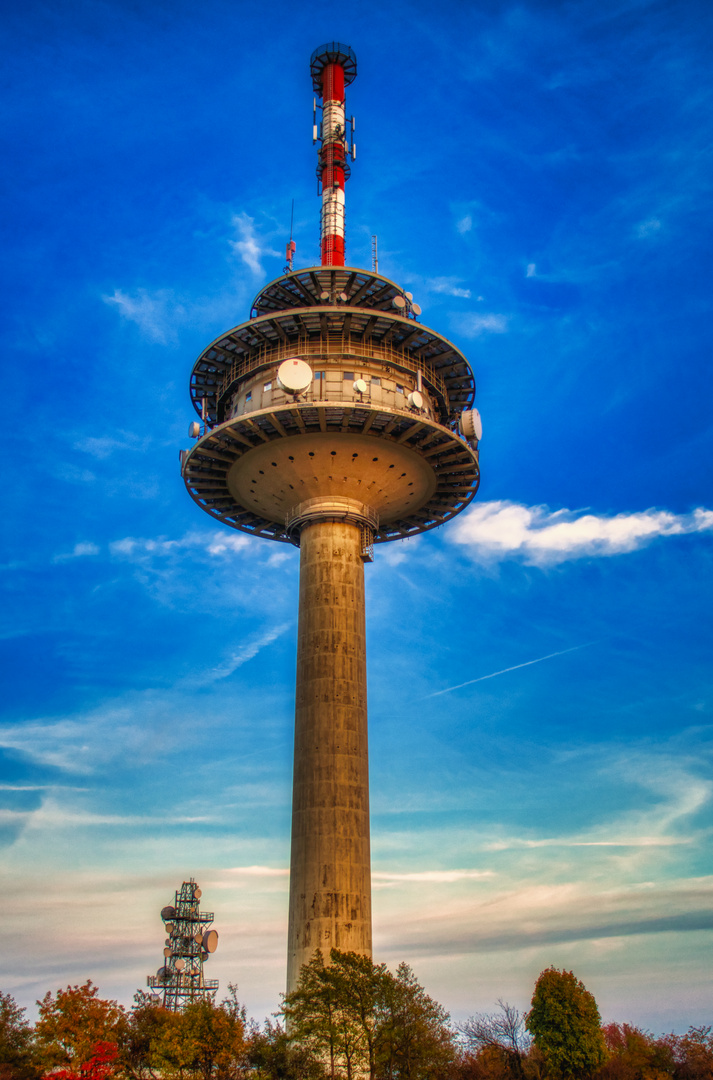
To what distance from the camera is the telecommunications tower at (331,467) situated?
36094mm

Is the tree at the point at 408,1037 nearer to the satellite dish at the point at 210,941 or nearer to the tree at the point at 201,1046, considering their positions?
the tree at the point at 201,1046

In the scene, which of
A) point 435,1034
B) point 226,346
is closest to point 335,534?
point 226,346

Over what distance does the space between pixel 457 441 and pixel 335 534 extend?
6.96m

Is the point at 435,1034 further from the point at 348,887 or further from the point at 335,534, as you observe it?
the point at 335,534

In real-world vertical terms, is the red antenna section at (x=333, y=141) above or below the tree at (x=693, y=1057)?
above

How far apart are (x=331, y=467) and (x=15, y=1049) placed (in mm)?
26404

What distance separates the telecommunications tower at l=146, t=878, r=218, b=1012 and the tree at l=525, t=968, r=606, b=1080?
16.9 meters

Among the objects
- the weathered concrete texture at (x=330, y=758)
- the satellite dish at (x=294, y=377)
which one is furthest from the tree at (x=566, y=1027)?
the satellite dish at (x=294, y=377)

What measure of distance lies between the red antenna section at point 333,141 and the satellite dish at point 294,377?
34.8ft

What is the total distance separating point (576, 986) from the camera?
46.8 metres

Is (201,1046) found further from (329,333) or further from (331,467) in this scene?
(329,333)

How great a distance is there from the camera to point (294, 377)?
38219 millimetres

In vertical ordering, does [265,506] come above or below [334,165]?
below

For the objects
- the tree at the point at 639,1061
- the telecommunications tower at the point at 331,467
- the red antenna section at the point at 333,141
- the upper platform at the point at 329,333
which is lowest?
the tree at the point at 639,1061
